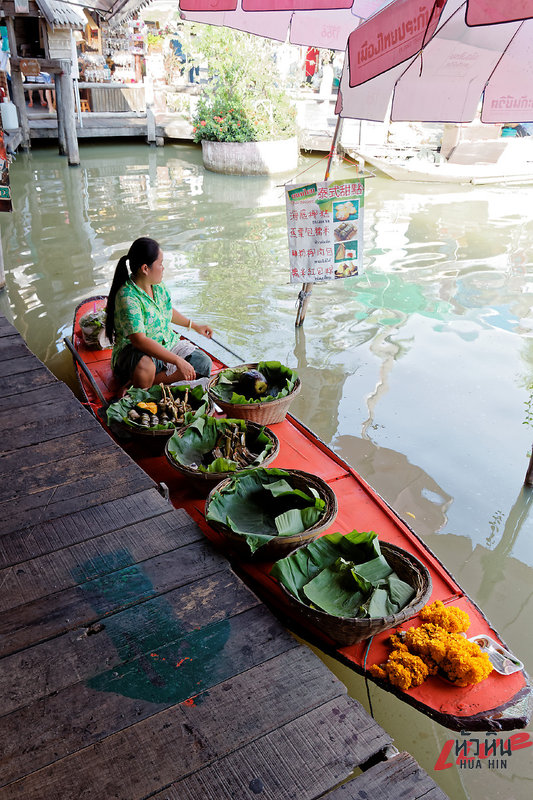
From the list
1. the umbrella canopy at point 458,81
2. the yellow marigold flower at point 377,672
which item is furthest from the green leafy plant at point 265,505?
the umbrella canopy at point 458,81

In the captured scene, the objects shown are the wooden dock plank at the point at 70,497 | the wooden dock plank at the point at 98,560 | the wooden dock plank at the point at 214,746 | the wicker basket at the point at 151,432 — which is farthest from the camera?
the wicker basket at the point at 151,432

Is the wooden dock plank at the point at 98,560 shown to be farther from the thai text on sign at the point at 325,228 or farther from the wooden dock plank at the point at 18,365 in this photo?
the thai text on sign at the point at 325,228

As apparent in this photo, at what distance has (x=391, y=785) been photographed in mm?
1592

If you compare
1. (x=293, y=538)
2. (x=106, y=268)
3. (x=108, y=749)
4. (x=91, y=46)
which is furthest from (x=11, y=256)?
(x=91, y=46)

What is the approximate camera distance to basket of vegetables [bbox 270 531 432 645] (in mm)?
2227

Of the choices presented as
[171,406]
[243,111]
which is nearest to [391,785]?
[171,406]

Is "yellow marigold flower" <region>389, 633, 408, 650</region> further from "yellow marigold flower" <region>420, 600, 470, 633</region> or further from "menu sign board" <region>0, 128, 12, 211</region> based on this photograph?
"menu sign board" <region>0, 128, 12, 211</region>

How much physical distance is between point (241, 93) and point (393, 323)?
32.8 feet

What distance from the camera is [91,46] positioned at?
19.5 m

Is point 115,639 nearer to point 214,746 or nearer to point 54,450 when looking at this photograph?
point 214,746

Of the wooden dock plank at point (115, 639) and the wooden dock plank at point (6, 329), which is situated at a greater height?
the wooden dock plank at point (6, 329)

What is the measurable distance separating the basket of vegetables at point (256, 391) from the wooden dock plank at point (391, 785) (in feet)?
7.51

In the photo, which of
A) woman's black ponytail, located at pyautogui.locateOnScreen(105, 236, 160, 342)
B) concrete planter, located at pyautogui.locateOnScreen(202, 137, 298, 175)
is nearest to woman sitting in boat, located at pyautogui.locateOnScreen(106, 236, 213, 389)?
woman's black ponytail, located at pyautogui.locateOnScreen(105, 236, 160, 342)

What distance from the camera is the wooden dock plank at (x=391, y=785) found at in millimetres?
1565
